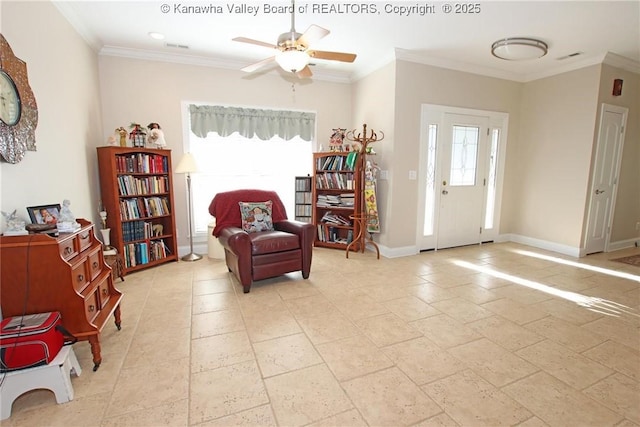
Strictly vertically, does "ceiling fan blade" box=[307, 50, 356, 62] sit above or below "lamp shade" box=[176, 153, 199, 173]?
above

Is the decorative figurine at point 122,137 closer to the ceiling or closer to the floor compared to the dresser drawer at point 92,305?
closer to the ceiling

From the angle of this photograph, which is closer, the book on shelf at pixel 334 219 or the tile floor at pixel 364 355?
the tile floor at pixel 364 355

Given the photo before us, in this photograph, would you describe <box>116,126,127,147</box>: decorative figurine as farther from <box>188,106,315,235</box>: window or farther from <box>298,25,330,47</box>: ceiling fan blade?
<box>298,25,330,47</box>: ceiling fan blade

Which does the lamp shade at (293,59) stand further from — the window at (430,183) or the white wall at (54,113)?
the window at (430,183)

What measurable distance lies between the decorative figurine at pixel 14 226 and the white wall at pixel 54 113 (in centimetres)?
12

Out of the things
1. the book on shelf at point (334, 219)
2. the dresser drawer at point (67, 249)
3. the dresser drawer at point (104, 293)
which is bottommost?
the dresser drawer at point (104, 293)

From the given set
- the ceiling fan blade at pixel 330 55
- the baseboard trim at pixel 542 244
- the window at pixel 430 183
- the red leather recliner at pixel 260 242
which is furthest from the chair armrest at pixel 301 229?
the baseboard trim at pixel 542 244

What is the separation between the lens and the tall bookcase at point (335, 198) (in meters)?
4.46

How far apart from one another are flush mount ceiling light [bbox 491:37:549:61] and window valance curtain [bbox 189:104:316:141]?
2.53 m

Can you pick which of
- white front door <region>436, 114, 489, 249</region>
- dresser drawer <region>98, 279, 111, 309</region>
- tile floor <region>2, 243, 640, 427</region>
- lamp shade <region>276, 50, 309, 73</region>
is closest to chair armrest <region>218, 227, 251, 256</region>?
tile floor <region>2, 243, 640, 427</region>

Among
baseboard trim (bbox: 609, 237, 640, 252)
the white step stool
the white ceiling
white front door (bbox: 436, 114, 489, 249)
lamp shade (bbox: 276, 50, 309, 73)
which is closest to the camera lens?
the white step stool

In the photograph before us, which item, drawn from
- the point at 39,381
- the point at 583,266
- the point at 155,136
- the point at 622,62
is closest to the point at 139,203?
the point at 155,136

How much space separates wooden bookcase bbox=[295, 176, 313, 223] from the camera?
4.80 metres

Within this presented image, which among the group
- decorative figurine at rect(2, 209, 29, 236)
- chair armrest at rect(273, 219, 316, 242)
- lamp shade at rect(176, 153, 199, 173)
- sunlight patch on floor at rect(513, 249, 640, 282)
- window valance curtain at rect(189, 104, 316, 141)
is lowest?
sunlight patch on floor at rect(513, 249, 640, 282)
